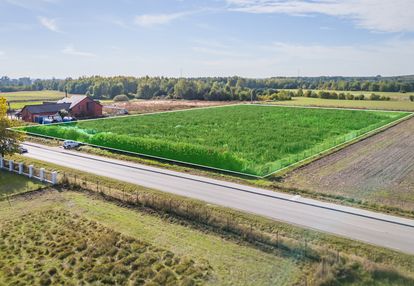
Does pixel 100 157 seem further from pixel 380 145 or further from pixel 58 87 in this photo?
pixel 58 87

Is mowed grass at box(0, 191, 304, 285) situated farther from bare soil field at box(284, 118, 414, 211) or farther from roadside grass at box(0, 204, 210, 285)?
bare soil field at box(284, 118, 414, 211)

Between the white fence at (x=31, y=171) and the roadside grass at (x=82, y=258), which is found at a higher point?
the white fence at (x=31, y=171)

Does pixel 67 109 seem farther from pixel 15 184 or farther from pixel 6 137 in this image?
pixel 15 184

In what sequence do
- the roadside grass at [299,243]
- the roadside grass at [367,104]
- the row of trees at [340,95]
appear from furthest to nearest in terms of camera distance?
the row of trees at [340,95] < the roadside grass at [367,104] < the roadside grass at [299,243]

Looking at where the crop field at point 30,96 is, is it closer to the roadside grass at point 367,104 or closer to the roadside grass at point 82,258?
the roadside grass at point 367,104

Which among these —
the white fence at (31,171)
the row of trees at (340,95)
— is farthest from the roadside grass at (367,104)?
the white fence at (31,171)

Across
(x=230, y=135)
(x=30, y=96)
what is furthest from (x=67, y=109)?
(x=30, y=96)

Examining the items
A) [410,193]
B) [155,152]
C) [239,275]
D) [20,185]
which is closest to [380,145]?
[410,193]
